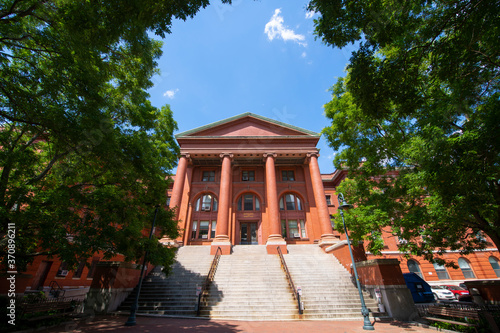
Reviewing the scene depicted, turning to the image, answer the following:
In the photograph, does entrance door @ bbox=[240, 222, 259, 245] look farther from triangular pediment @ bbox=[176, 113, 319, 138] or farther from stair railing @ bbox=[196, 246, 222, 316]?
triangular pediment @ bbox=[176, 113, 319, 138]

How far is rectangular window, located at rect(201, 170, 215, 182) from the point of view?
26.5 meters

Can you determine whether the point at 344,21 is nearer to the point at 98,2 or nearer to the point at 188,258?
the point at 98,2

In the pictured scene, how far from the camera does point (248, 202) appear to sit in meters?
25.3

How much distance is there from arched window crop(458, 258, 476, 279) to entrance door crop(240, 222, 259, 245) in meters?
22.9

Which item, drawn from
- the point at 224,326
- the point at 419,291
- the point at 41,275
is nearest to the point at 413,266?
the point at 419,291

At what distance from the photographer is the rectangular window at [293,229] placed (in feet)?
77.4

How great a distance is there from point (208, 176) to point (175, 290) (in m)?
15.5

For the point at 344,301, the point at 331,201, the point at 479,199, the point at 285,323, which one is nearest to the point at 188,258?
the point at 285,323

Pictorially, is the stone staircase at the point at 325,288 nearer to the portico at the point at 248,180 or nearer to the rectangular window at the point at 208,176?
the portico at the point at 248,180

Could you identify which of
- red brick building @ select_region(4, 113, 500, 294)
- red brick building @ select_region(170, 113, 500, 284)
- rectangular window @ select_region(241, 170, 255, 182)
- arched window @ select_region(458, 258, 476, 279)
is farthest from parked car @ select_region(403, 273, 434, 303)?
rectangular window @ select_region(241, 170, 255, 182)

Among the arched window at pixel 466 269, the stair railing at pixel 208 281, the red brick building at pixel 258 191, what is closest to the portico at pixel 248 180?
the red brick building at pixel 258 191

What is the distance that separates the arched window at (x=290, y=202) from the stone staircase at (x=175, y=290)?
11164mm

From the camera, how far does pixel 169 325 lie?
320 inches

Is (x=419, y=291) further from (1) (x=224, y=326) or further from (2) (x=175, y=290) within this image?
(2) (x=175, y=290)
